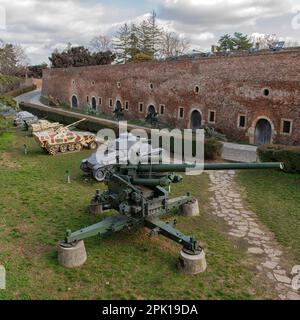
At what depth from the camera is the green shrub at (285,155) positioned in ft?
41.2

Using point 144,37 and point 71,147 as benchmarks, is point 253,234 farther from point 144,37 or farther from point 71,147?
point 144,37

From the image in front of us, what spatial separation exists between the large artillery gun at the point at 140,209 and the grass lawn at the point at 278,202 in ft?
7.43

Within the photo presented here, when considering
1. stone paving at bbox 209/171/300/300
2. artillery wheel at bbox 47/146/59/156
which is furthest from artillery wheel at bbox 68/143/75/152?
stone paving at bbox 209/171/300/300

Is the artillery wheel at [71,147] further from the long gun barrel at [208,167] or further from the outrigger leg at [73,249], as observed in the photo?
the outrigger leg at [73,249]

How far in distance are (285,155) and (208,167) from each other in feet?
26.0

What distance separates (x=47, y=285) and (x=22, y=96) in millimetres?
47647

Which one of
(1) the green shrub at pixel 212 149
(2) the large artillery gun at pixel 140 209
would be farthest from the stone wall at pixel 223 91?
(2) the large artillery gun at pixel 140 209

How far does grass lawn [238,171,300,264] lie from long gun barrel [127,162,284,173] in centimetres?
228

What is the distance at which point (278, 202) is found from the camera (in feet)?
32.7

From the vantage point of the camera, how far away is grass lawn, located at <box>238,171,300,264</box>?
7.67 metres

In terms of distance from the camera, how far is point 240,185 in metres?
11.8

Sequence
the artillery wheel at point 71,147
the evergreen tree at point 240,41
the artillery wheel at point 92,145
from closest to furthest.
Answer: the artillery wheel at point 71,147 < the artillery wheel at point 92,145 < the evergreen tree at point 240,41

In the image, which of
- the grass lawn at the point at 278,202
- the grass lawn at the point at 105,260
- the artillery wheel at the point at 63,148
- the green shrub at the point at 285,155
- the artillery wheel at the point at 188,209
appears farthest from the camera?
the artillery wheel at the point at 63,148

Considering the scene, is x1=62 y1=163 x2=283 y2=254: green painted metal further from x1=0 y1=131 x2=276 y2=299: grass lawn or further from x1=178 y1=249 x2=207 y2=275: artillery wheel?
x1=0 y1=131 x2=276 y2=299: grass lawn
